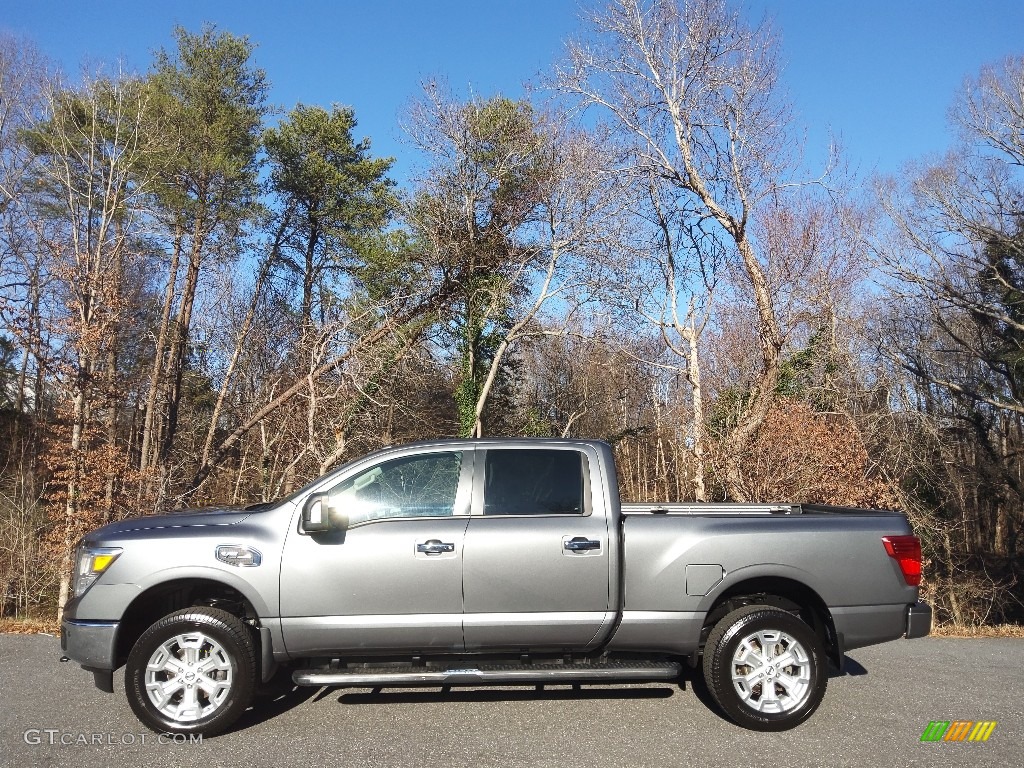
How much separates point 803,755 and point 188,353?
2326cm

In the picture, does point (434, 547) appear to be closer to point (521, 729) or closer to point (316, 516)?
point (316, 516)

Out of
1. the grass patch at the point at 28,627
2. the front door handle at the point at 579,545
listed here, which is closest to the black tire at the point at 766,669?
the front door handle at the point at 579,545

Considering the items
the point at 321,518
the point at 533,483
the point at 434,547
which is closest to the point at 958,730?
the point at 533,483

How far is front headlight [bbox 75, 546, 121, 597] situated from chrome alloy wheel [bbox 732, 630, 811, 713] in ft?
13.5

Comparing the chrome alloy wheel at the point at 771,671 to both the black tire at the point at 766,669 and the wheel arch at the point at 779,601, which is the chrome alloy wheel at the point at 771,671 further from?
the wheel arch at the point at 779,601

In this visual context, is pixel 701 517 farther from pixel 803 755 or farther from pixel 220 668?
pixel 220 668

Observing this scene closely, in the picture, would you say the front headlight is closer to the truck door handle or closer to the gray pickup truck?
the gray pickup truck

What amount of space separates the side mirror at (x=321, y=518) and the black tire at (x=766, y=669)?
2560 millimetres

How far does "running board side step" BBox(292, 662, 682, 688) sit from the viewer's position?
197 inches

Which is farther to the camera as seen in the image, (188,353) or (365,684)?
(188,353)

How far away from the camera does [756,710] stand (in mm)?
5148

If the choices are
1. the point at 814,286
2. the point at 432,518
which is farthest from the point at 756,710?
the point at 814,286

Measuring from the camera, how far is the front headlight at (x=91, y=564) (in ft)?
16.8

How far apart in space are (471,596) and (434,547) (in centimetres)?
39
